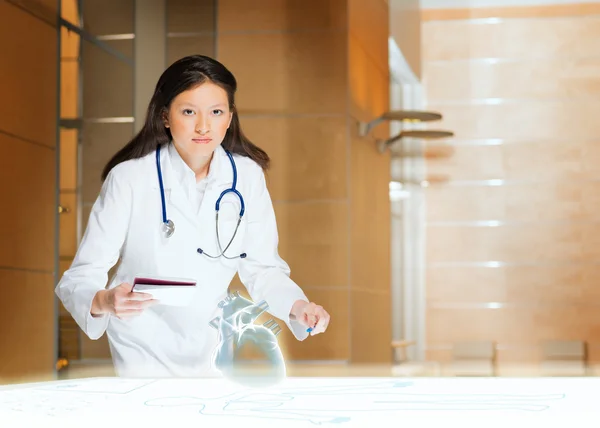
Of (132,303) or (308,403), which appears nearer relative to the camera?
(308,403)

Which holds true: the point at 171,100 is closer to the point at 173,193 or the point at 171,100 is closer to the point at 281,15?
the point at 173,193

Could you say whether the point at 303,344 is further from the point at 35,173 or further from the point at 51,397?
the point at 51,397

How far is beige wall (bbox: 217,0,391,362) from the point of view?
109 inches

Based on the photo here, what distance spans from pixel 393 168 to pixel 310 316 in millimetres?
1141

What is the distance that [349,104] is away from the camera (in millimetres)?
2807

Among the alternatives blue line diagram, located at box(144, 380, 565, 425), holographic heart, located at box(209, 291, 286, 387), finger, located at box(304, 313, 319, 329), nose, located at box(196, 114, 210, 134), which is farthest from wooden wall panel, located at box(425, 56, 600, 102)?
blue line diagram, located at box(144, 380, 565, 425)

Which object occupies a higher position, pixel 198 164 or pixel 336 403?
pixel 198 164

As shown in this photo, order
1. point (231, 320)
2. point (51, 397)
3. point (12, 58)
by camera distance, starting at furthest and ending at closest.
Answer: point (12, 58) < point (231, 320) < point (51, 397)

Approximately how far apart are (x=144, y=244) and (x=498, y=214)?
136 centimetres

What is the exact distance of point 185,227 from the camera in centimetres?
209

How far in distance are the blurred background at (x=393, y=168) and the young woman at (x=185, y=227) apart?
62 cm

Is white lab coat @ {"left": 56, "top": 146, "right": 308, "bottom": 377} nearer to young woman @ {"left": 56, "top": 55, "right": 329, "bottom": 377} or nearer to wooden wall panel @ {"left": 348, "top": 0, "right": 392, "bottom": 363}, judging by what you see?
young woman @ {"left": 56, "top": 55, "right": 329, "bottom": 377}

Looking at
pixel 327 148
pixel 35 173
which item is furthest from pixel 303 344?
pixel 35 173

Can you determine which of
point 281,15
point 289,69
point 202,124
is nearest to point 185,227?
point 202,124
